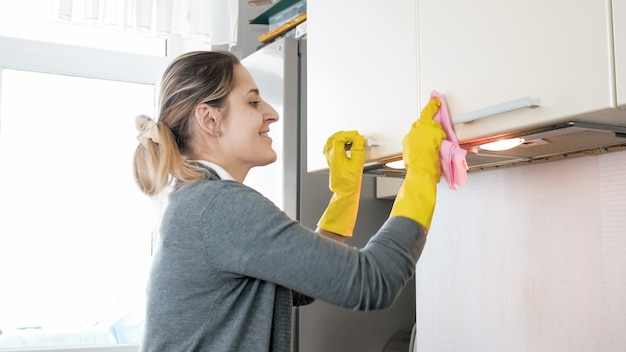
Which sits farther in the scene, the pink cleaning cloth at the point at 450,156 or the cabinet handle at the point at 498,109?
the pink cleaning cloth at the point at 450,156

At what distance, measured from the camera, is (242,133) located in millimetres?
1200

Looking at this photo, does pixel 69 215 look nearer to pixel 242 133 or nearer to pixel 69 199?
pixel 69 199

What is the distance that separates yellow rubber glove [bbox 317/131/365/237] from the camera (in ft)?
4.29

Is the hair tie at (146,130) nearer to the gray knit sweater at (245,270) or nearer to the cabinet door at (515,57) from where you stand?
the gray knit sweater at (245,270)

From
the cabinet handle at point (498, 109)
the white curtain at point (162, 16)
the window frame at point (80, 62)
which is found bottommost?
the cabinet handle at point (498, 109)

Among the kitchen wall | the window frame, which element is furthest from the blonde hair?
the window frame

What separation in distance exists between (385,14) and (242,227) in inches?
21.3

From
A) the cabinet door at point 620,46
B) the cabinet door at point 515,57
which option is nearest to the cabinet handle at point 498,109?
the cabinet door at point 515,57

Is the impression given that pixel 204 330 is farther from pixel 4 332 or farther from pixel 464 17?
pixel 4 332

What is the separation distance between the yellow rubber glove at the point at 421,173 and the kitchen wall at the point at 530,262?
1.11ft

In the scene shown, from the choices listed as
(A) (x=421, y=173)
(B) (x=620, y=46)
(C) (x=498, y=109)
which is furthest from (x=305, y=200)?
(B) (x=620, y=46)

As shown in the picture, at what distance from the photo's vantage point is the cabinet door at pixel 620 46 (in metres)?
0.83

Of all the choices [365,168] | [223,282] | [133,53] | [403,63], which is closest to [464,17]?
[403,63]

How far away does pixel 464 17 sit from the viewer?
1.09m
